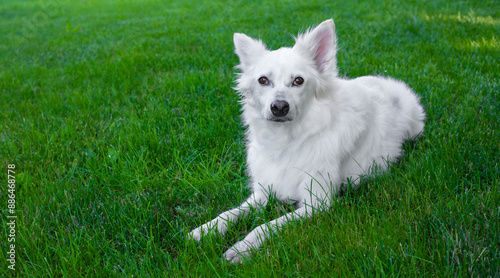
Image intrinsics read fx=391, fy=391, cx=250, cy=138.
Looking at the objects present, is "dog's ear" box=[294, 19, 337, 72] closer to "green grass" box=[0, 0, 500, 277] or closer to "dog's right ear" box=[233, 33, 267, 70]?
"dog's right ear" box=[233, 33, 267, 70]

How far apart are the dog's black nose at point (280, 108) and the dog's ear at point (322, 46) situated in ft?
1.76

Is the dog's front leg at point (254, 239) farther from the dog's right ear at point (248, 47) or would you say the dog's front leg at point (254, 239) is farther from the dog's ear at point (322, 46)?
the dog's right ear at point (248, 47)

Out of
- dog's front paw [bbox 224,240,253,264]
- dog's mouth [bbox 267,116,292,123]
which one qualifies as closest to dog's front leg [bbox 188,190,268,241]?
dog's front paw [bbox 224,240,253,264]

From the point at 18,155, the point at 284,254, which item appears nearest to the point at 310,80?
the point at 284,254

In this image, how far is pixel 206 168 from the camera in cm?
305

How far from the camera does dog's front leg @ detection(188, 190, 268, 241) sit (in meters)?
2.35

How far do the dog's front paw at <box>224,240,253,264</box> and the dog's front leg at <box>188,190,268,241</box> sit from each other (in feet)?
0.54

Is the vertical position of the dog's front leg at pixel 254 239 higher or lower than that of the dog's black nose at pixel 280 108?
lower

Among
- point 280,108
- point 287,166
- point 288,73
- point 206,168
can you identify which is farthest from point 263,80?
point 206,168

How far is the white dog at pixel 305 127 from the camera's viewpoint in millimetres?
2652

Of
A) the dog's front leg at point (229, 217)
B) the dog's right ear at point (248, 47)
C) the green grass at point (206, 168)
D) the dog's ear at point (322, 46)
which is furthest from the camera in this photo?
the dog's right ear at point (248, 47)

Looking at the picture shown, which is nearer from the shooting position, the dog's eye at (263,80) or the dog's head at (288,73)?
the dog's head at (288,73)

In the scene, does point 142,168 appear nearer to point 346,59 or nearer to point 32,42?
point 346,59

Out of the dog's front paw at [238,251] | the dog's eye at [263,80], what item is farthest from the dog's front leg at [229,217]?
the dog's eye at [263,80]
